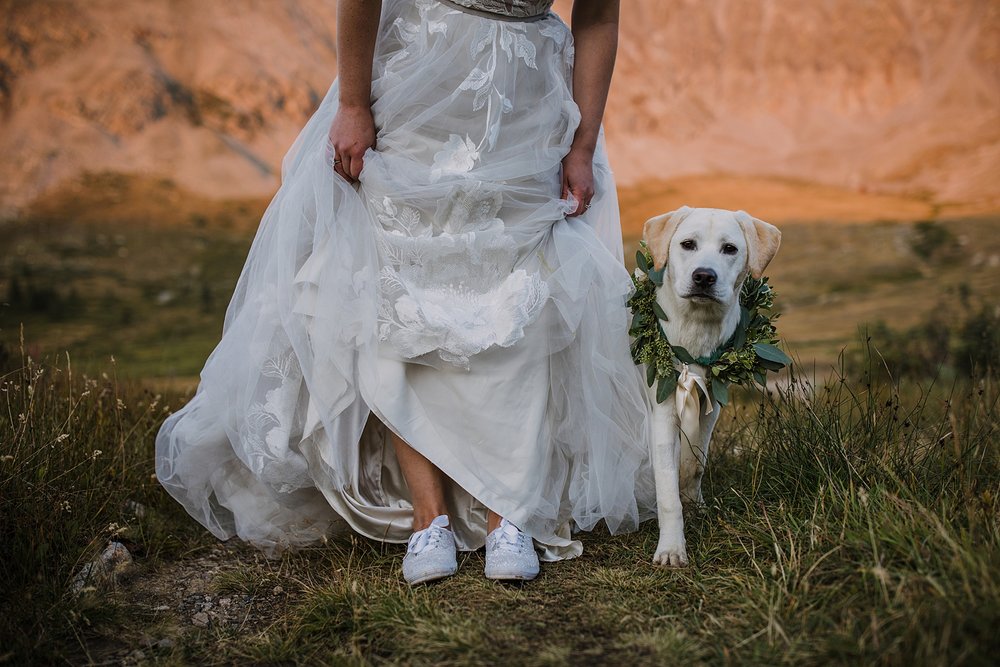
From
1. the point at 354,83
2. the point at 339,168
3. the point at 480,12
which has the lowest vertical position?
the point at 339,168

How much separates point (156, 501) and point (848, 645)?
8.53 feet

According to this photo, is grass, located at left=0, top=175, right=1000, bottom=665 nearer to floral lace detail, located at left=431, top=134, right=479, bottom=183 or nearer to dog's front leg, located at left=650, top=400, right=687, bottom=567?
dog's front leg, located at left=650, top=400, right=687, bottom=567

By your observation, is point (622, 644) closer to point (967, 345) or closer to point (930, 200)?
point (967, 345)

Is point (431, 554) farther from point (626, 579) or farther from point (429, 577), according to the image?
point (626, 579)

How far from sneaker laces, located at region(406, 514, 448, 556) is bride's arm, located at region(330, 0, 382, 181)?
3.88 feet

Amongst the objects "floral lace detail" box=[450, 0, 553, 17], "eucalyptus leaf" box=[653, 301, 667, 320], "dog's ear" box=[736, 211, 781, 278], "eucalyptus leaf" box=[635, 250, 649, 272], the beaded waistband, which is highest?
"floral lace detail" box=[450, 0, 553, 17]

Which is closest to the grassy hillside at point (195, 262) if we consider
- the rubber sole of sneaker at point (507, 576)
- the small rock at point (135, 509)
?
the small rock at point (135, 509)

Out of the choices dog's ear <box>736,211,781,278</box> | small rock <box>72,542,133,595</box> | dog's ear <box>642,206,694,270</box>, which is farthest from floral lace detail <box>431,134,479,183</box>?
small rock <box>72,542,133,595</box>

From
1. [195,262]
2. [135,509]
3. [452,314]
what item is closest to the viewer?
[452,314]

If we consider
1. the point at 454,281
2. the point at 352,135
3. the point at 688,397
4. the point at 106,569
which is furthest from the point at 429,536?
the point at 352,135

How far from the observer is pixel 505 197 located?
2635 millimetres

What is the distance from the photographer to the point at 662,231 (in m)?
2.62

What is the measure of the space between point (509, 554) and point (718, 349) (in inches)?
37.8

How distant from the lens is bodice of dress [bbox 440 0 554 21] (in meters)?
2.55
